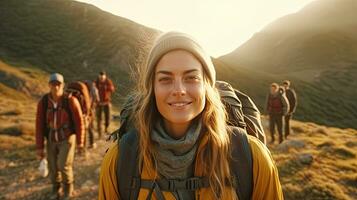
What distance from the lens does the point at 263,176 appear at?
244 cm

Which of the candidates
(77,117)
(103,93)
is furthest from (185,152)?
(103,93)

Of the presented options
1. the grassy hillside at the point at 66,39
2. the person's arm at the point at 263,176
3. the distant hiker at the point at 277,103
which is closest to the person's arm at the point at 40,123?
the person's arm at the point at 263,176

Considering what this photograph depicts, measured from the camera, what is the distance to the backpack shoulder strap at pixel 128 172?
2.53 m

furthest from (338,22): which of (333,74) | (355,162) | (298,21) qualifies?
(355,162)

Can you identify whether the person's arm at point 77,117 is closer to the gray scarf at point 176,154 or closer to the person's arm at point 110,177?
the person's arm at point 110,177

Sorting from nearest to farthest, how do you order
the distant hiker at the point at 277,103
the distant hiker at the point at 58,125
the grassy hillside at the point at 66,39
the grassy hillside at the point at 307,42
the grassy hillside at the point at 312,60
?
1. the distant hiker at the point at 58,125
2. the distant hiker at the point at 277,103
3. the grassy hillside at the point at 66,39
4. the grassy hillside at the point at 312,60
5. the grassy hillside at the point at 307,42

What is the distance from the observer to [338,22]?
14362 cm

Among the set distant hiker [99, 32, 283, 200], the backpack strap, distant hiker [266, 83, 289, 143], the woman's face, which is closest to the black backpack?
distant hiker [99, 32, 283, 200]

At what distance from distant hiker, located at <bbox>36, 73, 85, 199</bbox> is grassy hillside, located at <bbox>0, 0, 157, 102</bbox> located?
32.8 metres

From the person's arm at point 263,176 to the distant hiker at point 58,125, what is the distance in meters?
5.40

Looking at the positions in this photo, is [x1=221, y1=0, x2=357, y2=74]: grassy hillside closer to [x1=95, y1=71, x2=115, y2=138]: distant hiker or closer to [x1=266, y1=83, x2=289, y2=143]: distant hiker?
[x1=266, y1=83, x2=289, y2=143]: distant hiker

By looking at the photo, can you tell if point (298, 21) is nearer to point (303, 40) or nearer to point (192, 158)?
point (303, 40)

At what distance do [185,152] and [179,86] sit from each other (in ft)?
1.63

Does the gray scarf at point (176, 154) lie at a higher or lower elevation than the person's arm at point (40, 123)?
higher
